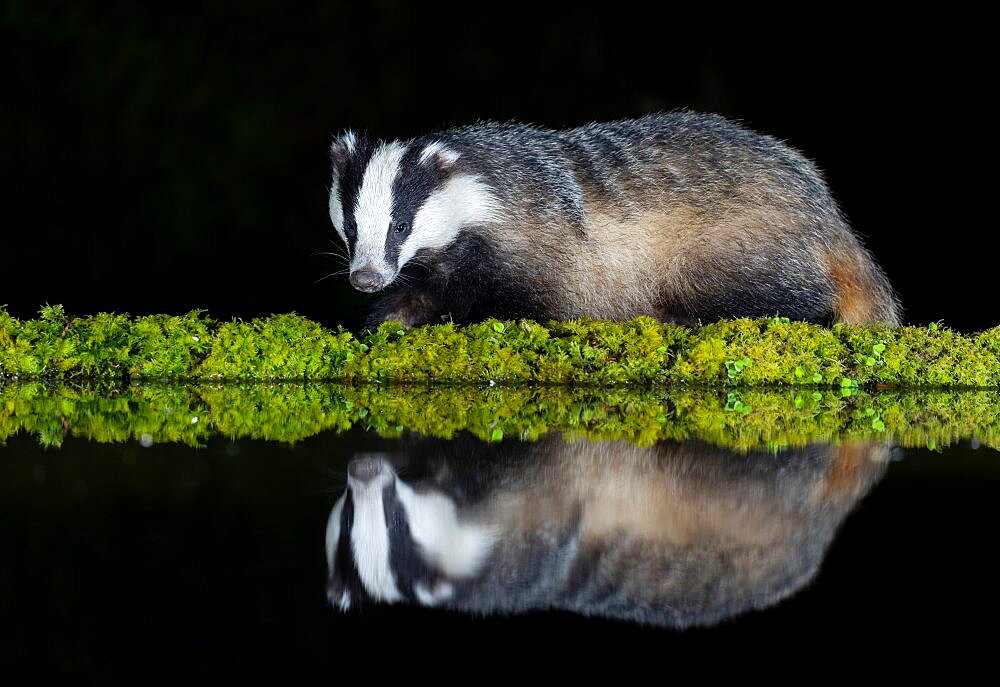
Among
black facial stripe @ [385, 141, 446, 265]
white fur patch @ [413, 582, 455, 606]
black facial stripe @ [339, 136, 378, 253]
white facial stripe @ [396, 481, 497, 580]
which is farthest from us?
black facial stripe @ [339, 136, 378, 253]

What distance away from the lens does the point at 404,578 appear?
10.3 feet

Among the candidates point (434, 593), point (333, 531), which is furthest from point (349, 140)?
point (434, 593)

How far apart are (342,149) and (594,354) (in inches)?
66.1

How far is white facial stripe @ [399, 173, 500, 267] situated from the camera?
636 centimetres

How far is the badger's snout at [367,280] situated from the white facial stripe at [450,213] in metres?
0.19

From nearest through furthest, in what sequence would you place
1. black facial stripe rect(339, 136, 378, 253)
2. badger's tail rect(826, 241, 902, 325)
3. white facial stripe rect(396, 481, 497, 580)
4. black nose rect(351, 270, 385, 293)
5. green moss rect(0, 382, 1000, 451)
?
white facial stripe rect(396, 481, 497, 580), green moss rect(0, 382, 1000, 451), black nose rect(351, 270, 385, 293), black facial stripe rect(339, 136, 378, 253), badger's tail rect(826, 241, 902, 325)

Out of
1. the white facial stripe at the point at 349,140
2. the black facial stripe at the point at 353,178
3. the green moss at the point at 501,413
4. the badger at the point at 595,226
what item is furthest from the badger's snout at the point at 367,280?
the white facial stripe at the point at 349,140

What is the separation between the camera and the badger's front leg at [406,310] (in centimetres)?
672

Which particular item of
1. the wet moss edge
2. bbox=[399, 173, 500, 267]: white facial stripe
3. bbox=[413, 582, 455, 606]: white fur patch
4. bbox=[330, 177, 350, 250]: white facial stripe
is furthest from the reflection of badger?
bbox=[330, 177, 350, 250]: white facial stripe

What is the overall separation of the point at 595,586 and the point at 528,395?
2726 mm

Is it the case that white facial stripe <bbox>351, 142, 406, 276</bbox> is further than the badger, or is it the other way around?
the badger

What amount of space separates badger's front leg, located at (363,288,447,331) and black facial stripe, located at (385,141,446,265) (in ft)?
1.49

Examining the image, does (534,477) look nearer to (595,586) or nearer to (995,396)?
(595,586)

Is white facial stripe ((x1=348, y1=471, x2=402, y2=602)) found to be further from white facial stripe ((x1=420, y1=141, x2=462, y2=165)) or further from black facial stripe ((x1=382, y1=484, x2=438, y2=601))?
white facial stripe ((x1=420, y1=141, x2=462, y2=165))
